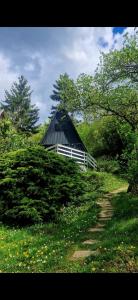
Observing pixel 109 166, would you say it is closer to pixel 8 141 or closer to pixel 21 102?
pixel 8 141

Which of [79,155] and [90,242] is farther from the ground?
[79,155]

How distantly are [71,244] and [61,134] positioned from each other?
66.1 ft

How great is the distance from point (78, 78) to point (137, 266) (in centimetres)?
1353

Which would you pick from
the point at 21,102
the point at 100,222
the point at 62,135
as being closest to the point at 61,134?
the point at 62,135

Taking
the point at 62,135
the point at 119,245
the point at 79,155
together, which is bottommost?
the point at 119,245

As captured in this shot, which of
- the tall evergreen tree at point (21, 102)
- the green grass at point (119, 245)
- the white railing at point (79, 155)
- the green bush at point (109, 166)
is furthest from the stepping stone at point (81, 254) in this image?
the tall evergreen tree at point (21, 102)

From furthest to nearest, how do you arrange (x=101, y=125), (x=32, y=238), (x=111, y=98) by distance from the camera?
(x=101, y=125), (x=111, y=98), (x=32, y=238)

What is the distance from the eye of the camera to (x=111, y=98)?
19.0 metres

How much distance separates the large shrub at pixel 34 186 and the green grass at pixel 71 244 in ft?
1.95

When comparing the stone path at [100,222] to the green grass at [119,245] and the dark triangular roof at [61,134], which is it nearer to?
the green grass at [119,245]

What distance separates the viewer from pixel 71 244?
10453 millimetres
